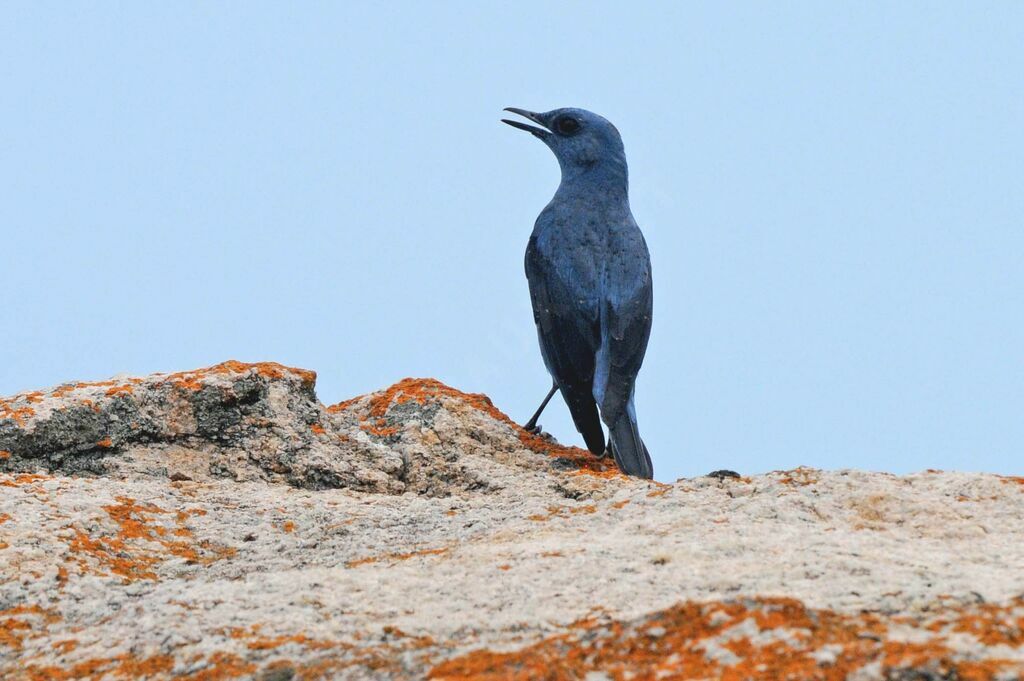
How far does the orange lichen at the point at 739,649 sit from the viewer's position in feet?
8.79

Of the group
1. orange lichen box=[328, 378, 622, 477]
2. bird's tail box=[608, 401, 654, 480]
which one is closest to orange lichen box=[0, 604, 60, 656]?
orange lichen box=[328, 378, 622, 477]

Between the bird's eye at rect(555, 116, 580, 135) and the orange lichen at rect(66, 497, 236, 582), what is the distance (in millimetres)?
5009

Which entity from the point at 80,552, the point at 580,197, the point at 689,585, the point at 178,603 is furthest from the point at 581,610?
the point at 580,197

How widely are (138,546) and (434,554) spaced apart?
1235mm

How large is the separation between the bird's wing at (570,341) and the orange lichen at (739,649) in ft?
14.3

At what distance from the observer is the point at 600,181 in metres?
8.77

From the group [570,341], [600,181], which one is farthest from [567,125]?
[570,341]

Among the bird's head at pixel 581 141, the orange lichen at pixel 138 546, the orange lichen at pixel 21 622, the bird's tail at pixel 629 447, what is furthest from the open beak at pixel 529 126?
the orange lichen at pixel 21 622

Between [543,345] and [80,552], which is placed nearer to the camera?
[80,552]

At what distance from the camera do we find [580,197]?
8641mm

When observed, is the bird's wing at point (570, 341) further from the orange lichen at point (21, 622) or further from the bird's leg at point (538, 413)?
the orange lichen at point (21, 622)

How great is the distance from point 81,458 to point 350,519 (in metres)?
1.73

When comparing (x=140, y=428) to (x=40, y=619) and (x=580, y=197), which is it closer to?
(x=40, y=619)

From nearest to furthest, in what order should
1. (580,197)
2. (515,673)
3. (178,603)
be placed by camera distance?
(515,673), (178,603), (580,197)
